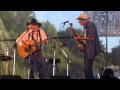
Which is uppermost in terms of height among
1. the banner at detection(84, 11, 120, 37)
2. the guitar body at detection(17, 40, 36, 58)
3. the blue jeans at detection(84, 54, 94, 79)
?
the banner at detection(84, 11, 120, 37)

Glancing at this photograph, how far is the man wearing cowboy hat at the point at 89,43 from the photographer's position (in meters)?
11.0

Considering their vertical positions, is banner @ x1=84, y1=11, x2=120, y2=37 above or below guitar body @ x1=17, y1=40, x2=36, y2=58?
above

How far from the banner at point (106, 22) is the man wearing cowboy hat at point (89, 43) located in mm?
113

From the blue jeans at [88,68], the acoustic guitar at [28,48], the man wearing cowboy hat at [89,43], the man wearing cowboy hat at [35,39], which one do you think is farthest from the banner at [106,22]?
the acoustic guitar at [28,48]

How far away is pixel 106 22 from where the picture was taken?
1097 cm

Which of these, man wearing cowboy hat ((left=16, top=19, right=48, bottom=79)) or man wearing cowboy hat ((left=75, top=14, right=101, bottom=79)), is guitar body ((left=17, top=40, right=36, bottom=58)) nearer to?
man wearing cowboy hat ((left=16, top=19, right=48, bottom=79))

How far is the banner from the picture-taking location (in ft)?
35.9

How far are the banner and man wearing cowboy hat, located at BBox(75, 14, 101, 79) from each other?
0.11 m

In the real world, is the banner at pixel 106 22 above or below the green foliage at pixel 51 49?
above

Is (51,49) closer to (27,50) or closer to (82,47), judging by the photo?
(27,50)

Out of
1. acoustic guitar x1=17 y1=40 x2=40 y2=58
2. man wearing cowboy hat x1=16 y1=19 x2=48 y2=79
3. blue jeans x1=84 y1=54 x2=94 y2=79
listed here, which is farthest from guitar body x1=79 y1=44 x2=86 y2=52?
acoustic guitar x1=17 y1=40 x2=40 y2=58

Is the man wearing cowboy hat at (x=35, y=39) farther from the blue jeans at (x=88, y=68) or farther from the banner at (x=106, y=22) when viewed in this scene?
the banner at (x=106, y=22)
